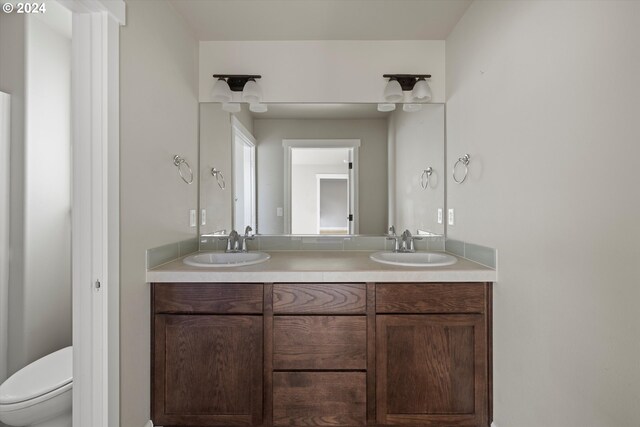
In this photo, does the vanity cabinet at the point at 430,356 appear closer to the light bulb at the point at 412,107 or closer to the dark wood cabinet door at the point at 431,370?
the dark wood cabinet door at the point at 431,370

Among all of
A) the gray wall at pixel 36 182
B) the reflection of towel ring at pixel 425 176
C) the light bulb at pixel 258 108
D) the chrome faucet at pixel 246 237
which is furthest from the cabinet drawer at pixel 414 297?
the gray wall at pixel 36 182

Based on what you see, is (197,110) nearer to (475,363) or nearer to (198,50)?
(198,50)

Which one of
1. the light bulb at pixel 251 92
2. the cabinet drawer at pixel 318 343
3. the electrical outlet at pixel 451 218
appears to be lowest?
the cabinet drawer at pixel 318 343

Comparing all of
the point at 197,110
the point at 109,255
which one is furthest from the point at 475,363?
the point at 197,110

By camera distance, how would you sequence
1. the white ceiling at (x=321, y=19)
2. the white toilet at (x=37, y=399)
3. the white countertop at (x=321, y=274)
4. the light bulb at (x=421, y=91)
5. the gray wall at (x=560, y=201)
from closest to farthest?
1. the gray wall at (x=560, y=201)
2. the white toilet at (x=37, y=399)
3. the white countertop at (x=321, y=274)
4. the white ceiling at (x=321, y=19)
5. the light bulb at (x=421, y=91)

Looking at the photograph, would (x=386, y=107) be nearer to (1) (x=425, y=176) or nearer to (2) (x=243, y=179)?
(1) (x=425, y=176)

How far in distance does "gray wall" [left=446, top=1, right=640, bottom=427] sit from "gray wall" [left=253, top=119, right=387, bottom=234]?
0.66 meters

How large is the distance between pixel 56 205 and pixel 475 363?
2.53 metres

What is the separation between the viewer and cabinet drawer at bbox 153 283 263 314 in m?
1.54

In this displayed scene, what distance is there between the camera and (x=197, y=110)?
6.86ft

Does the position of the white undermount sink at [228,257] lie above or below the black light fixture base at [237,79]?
below

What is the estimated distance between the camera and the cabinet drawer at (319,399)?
1.53m

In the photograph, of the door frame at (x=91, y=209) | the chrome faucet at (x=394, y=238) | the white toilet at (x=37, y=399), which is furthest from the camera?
the chrome faucet at (x=394, y=238)

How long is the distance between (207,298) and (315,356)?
61cm
